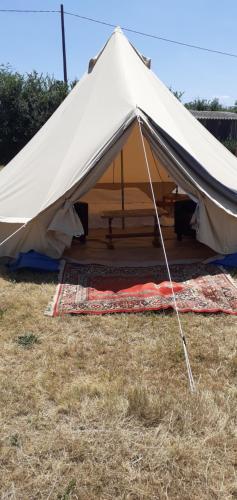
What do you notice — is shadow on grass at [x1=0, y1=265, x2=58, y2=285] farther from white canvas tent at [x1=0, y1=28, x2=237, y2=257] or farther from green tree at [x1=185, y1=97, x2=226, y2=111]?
green tree at [x1=185, y1=97, x2=226, y2=111]

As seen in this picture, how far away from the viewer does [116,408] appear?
2092mm

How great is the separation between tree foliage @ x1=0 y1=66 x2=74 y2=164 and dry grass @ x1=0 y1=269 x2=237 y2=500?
11.6m

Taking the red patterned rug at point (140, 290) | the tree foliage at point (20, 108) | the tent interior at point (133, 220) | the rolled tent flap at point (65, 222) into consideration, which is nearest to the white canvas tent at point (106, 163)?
the rolled tent flap at point (65, 222)

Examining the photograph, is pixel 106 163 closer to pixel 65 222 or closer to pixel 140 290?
pixel 65 222

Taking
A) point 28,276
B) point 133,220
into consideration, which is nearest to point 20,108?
point 133,220

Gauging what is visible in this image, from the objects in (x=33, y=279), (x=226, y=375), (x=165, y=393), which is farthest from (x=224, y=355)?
(x=33, y=279)

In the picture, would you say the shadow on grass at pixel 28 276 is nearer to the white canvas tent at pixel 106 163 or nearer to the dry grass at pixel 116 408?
the white canvas tent at pixel 106 163

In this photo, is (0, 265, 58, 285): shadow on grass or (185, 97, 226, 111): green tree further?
(185, 97, 226, 111): green tree

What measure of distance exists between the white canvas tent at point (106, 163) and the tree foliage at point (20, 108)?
9322 mm

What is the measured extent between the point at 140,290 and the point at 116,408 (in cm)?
148

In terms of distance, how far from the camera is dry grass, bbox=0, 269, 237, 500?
5.55ft

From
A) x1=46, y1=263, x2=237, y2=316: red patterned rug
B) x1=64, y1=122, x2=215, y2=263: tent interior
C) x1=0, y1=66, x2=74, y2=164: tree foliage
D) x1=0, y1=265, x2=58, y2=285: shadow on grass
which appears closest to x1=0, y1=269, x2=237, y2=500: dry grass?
x1=46, y1=263, x2=237, y2=316: red patterned rug

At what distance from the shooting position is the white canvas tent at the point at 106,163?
3898 mm

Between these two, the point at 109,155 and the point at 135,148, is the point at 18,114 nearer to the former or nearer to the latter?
the point at 135,148
